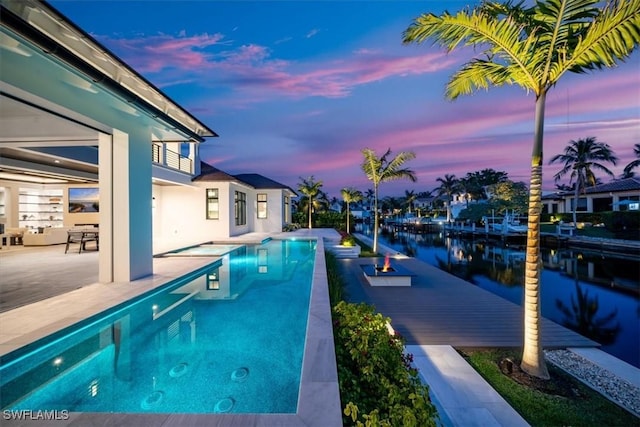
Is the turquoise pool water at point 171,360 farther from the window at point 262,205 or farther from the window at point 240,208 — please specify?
the window at point 262,205

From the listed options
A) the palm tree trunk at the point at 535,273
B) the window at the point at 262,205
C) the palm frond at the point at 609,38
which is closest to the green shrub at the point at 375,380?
the palm tree trunk at the point at 535,273

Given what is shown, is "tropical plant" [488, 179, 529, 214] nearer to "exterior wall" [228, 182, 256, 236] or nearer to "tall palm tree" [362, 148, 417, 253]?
"tall palm tree" [362, 148, 417, 253]

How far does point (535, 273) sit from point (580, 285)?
36.1 feet

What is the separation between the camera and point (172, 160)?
48.4 feet

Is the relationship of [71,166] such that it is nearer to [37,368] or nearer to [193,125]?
[193,125]

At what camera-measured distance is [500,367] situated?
396 centimetres

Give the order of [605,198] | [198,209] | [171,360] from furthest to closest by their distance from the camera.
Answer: [605,198], [198,209], [171,360]

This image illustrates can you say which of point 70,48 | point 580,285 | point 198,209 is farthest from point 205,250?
point 580,285

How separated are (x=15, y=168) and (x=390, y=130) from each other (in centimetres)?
2282

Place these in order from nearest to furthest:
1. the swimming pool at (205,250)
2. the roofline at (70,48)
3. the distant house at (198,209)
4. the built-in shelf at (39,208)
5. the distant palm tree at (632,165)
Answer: the roofline at (70,48), the swimming pool at (205,250), the built-in shelf at (39,208), the distant house at (198,209), the distant palm tree at (632,165)

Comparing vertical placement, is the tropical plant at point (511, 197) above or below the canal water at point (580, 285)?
above

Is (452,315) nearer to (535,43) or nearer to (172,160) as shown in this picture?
(535,43)

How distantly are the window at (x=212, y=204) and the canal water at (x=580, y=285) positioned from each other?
1396 centimetres

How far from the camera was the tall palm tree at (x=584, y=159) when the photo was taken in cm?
2709
